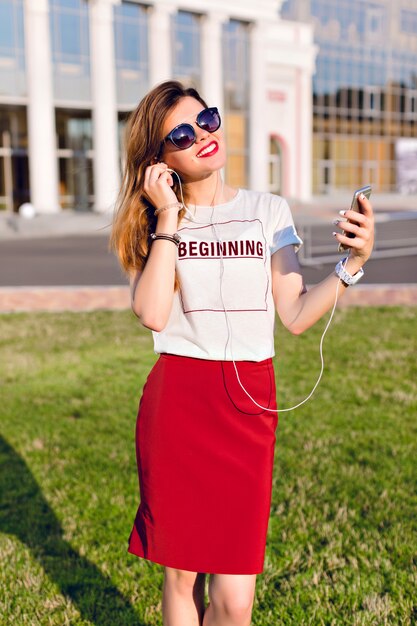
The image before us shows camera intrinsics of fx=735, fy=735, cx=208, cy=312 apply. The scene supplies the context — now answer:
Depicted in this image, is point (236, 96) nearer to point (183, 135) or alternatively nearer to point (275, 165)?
point (275, 165)

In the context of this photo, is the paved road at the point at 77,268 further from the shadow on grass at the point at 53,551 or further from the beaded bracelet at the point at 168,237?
the beaded bracelet at the point at 168,237

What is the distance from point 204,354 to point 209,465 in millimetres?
364

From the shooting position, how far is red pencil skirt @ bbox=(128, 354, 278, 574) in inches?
94.7

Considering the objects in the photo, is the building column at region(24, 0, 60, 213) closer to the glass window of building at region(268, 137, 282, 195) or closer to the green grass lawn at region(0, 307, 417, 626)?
the glass window of building at region(268, 137, 282, 195)

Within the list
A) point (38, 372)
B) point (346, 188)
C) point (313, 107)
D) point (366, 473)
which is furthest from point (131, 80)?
point (366, 473)

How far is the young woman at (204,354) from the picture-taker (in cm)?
241

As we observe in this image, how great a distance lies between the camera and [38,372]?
7727 millimetres

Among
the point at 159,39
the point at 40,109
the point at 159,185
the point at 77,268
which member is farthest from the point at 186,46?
the point at 159,185

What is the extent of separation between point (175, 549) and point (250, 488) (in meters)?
0.33

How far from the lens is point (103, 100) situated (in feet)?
112

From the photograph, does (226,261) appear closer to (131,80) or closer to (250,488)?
(250,488)

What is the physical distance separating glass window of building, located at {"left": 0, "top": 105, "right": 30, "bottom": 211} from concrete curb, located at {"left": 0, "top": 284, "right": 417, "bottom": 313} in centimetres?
2519

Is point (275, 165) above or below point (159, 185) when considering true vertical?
above

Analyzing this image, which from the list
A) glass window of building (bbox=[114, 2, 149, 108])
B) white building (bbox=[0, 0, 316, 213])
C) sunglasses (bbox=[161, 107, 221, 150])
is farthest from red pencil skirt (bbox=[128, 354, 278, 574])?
glass window of building (bbox=[114, 2, 149, 108])
